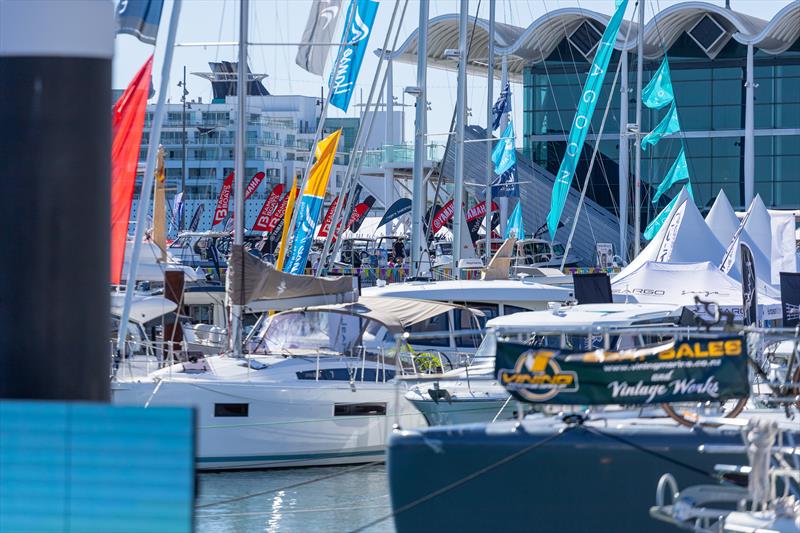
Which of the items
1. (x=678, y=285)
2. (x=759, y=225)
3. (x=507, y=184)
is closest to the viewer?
(x=678, y=285)

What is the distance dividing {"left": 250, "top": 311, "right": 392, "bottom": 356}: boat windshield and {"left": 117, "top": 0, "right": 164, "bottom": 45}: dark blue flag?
547cm

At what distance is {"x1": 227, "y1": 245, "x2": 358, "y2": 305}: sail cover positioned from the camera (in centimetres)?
1600

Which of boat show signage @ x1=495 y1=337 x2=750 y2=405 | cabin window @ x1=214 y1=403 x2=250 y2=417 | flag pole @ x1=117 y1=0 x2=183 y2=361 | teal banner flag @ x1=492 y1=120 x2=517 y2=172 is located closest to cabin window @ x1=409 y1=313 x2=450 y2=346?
cabin window @ x1=214 y1=403 x2=250 y2=417

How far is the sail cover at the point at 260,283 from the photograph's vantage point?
16.0m

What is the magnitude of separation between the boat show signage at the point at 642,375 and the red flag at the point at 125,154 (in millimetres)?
7799

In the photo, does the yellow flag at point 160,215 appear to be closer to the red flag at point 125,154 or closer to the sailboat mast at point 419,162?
the red flag at point 125,154

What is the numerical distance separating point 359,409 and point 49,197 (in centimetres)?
1126

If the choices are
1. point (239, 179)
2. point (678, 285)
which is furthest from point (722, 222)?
point (239, 179)

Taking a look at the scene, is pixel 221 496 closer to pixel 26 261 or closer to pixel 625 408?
pixel 625 408

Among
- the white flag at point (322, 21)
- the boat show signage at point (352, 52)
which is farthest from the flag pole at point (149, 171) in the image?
the boat show signage at point (352, 52)

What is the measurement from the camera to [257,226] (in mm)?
49125

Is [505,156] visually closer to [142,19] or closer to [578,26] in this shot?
[578,26]

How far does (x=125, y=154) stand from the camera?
15.2 meters

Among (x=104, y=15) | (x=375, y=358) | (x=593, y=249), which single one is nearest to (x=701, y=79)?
(x=593, y=249)
